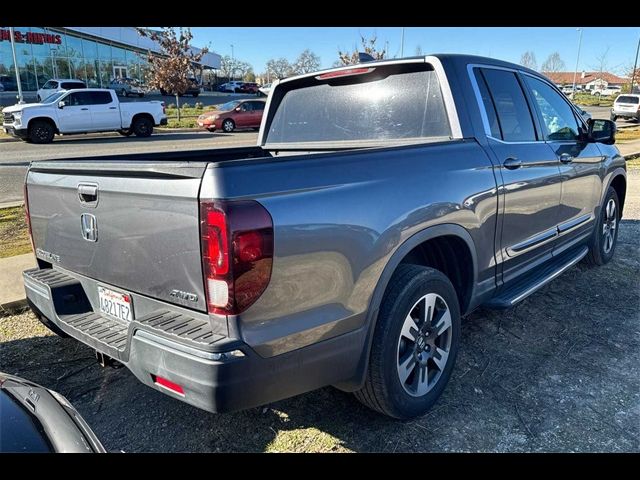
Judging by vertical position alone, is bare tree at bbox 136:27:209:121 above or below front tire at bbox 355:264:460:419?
above

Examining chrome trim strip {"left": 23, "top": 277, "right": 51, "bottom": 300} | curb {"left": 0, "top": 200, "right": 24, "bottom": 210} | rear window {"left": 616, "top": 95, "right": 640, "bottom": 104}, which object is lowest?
curb {"left": 0, "top": 200, "right": 24, "bottom": 210}

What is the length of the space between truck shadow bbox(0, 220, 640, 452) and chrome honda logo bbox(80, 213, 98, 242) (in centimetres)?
108

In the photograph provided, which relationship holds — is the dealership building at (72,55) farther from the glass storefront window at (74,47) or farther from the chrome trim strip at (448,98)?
the chrome trim strip at (448,98)

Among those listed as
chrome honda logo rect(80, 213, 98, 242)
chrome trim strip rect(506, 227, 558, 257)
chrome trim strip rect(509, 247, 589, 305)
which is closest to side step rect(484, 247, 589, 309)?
chrome trim strip rect(509, 247, 589, 305)

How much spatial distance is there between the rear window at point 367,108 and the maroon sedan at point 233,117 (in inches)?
848

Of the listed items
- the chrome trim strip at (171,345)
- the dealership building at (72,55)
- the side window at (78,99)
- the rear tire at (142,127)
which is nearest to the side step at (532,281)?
the chrome trim strip at (171,345)

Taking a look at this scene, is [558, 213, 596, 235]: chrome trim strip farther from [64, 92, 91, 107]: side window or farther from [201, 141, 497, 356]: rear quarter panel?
[64, 92, 91, 107]: side window

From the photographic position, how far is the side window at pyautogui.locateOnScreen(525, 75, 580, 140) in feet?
13.6

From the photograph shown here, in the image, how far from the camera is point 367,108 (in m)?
3.70

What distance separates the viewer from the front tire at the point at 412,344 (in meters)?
2.58

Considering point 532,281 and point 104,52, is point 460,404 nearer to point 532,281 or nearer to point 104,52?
point 532,281

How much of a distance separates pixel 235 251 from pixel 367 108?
210 cm

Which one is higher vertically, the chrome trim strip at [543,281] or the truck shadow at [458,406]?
the chrome trim strip at [543,281]

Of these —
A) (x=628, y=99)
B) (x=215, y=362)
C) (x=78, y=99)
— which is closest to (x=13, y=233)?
(x=215, y=362)
